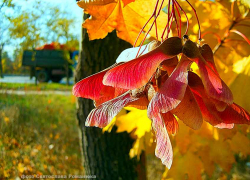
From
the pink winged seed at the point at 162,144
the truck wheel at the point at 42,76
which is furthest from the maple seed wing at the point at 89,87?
the truck wheel at the point at 42,76

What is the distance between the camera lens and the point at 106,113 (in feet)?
1.50

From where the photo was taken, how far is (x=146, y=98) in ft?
1.64

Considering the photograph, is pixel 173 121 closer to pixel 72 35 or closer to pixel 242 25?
pixel 242 25

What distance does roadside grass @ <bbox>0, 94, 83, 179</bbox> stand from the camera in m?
1.32

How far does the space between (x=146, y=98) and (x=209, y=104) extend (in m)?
0.11

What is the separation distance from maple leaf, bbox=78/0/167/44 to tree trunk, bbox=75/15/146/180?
0.85m

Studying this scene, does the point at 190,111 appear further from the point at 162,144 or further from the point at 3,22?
the point at 3,22

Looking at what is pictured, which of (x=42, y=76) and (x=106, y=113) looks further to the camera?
(x=42, y=76)

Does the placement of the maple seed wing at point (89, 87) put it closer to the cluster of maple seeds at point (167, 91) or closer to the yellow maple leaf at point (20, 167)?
the cluster of maple seeds at point (167, 91)

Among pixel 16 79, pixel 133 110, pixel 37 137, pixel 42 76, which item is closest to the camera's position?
pixel 133 110

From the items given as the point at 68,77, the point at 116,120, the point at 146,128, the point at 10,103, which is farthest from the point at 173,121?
the point at 68,77

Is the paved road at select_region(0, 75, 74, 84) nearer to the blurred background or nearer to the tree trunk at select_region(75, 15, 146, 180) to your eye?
the blurred background

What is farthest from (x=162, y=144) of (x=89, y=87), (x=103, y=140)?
(x=103, y=140)

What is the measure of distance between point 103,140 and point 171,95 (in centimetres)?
145
